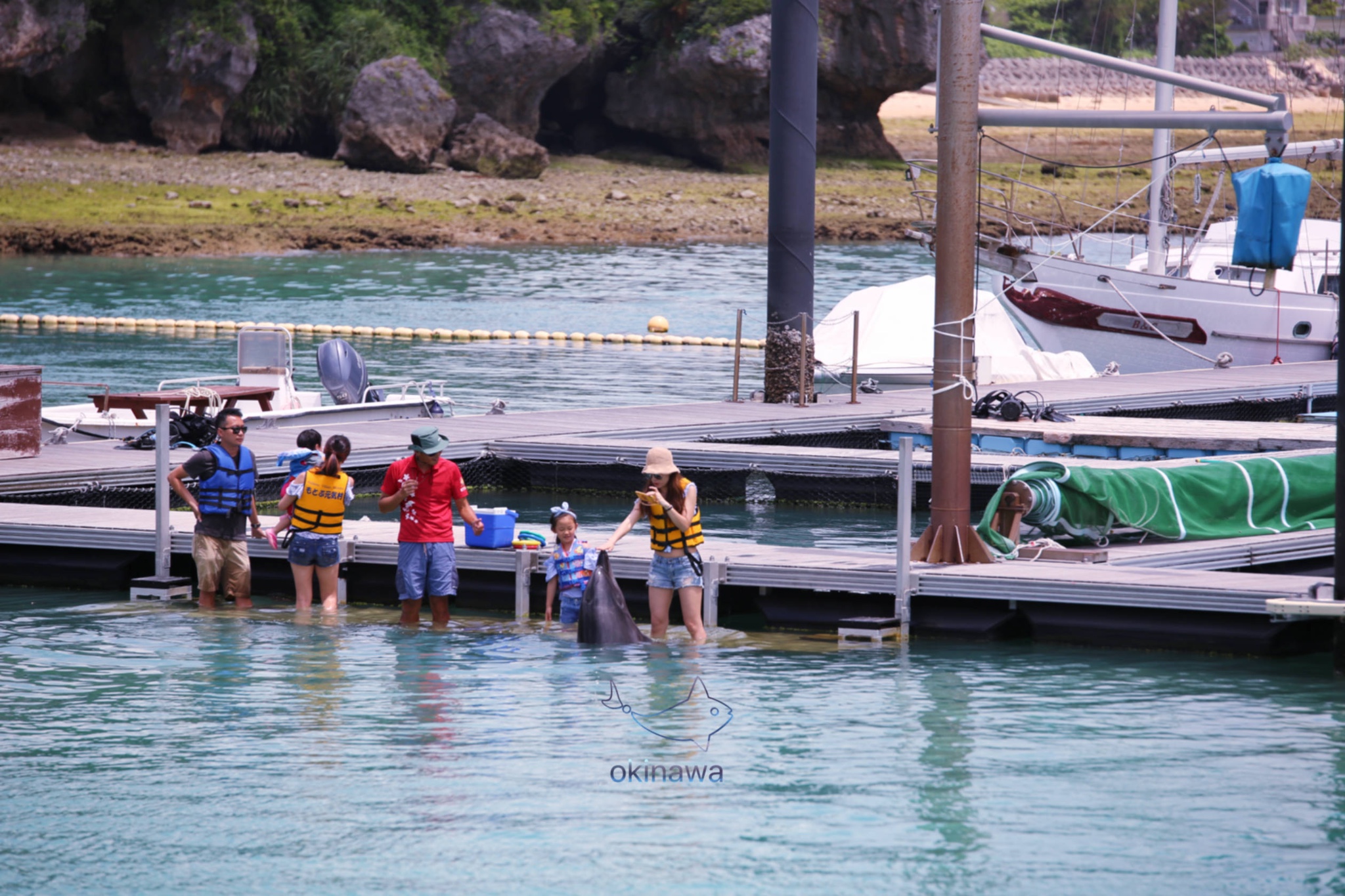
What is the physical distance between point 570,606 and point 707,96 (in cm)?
6271

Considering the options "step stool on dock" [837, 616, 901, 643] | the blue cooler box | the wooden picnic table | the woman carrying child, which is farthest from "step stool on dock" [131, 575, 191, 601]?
the wooden picnic table

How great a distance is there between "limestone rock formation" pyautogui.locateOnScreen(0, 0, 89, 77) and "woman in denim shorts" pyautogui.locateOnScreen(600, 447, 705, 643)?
177 ft

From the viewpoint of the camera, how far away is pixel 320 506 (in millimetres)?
13867

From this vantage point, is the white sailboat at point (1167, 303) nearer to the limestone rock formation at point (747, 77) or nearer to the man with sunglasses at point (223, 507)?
the man with sunglasses at point (223, 507)

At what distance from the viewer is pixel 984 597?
1327 centimetres

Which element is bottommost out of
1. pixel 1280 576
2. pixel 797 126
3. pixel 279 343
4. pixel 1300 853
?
pixel 1300 853

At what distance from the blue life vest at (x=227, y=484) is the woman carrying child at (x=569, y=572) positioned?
94.2 inches

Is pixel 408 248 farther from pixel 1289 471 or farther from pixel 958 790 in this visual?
pixel 958 790

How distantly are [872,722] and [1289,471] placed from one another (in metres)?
6.63

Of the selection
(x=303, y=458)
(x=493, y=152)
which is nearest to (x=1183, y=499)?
(x=303, y=458)

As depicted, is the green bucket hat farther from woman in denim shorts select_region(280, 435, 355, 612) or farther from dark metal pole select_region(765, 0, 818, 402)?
dark metal pole select_region(765, 0, 818, 402)

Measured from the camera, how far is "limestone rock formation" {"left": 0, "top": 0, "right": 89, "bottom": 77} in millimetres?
60812

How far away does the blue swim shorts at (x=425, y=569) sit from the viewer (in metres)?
13.6

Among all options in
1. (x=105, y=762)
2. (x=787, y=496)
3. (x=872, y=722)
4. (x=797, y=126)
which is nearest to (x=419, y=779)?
(x=105, y=762)
